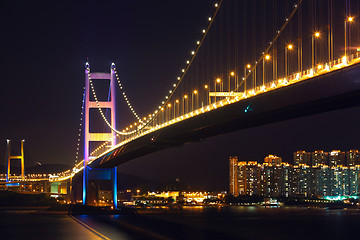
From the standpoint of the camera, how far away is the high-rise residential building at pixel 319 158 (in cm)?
14012

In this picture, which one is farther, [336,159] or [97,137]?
[336,159]

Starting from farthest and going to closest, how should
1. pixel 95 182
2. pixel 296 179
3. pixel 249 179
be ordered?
1. pixel 249 179
2. pixel 296 179
3. pixel 95 182

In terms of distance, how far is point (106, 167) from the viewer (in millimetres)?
53156

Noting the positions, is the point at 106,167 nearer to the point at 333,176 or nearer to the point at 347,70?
the point at 347,70

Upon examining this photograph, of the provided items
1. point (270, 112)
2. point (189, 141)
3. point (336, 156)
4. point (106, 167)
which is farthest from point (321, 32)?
point (336, 156)

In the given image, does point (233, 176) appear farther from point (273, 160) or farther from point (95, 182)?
point (95, 182)

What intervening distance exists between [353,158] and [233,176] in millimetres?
29054

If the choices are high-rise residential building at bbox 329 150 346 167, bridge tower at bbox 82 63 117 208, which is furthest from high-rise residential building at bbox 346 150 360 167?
bridge tower at bbox 82 63 117 208

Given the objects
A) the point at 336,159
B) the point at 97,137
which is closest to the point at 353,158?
the point at 336,159

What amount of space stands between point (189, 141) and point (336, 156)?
109723 mm

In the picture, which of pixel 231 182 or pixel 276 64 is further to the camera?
pixel 231 182

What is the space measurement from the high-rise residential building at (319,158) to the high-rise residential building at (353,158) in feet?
15.6

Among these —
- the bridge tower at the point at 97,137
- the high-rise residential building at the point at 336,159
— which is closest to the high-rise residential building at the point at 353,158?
the high-rise residential building at the point at 336,159

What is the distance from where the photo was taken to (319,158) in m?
141
